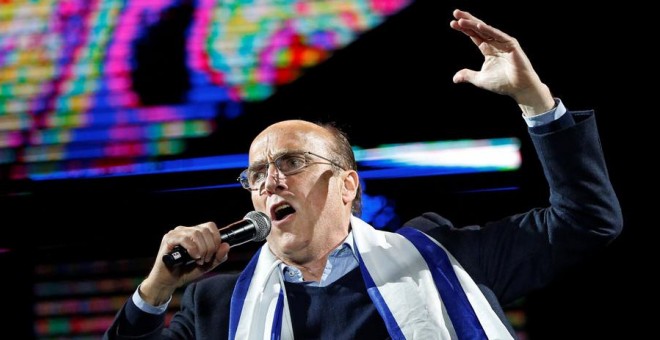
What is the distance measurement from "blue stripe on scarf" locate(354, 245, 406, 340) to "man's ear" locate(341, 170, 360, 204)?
0.29 metres

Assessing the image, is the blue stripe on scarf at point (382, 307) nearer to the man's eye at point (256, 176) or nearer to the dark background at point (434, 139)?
the man's eye at point (256, 176)

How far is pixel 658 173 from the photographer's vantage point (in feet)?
9.07

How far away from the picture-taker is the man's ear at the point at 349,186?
7.69ft

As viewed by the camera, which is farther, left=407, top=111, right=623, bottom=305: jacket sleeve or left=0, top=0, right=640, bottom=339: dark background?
left=0, top=0, right=640, bottom=339: dark background

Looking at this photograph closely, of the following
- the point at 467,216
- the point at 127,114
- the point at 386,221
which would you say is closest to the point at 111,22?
the point at 127,114

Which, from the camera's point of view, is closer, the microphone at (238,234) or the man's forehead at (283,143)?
the microphone at (238,234)

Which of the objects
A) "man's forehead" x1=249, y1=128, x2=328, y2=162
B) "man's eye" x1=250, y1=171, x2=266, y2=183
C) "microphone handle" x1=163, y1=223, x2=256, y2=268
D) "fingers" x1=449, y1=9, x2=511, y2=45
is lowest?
"microphone handle" x1=163, y1=223, x2=256, y2=268

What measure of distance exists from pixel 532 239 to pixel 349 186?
1.83 feet

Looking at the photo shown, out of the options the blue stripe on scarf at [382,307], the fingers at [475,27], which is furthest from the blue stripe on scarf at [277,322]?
the fingers at [475,27]

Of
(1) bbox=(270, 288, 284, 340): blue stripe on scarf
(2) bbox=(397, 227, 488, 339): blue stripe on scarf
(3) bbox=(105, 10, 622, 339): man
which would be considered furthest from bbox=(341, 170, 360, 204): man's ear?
(1) bbox=(270, 288, 284, 340): blue stripe on scarf

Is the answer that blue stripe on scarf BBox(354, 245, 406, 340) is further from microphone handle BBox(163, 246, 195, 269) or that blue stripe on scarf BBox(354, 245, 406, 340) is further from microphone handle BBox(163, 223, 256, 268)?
microphone handle BBox(163, 246, 195, 269)

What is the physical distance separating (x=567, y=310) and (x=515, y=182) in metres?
0.46

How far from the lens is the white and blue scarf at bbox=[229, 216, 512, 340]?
1.97 metres

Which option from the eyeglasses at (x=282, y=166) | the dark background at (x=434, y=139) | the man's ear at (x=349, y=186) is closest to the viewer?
the eyeglasses at (x=282, y=166)
